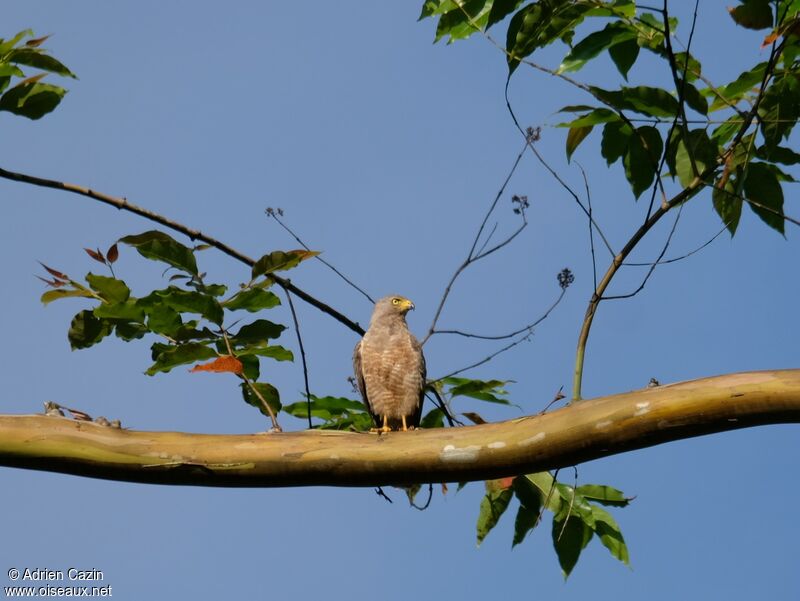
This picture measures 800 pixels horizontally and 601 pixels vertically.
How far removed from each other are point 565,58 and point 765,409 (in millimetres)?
1568

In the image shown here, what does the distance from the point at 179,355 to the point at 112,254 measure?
2.21 ft

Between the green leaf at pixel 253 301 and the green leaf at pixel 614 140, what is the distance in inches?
59.7

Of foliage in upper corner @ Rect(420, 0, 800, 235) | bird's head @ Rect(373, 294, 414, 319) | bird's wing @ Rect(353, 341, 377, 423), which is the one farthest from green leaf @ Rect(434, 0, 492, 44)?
bird's head @ Rect(373, 294, 414, 319)

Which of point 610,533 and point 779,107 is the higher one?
point 779,107

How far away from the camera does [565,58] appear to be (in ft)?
11.9

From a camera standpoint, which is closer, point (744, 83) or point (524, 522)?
point (744, 83)

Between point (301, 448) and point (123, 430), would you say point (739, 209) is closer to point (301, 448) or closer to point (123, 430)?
point (301, 448)

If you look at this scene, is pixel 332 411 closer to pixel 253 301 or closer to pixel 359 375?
pixel 253 301

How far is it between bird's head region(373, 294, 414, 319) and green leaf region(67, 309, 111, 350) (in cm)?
363

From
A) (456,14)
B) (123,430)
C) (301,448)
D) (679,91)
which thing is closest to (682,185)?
(679,91)

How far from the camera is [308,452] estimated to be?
127 inches

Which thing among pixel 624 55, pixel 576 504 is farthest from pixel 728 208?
pixel 576 504

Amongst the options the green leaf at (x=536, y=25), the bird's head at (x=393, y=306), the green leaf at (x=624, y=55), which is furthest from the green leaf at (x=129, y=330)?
the bird's head at (x=393, y=306)

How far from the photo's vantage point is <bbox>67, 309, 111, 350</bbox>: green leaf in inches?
164
